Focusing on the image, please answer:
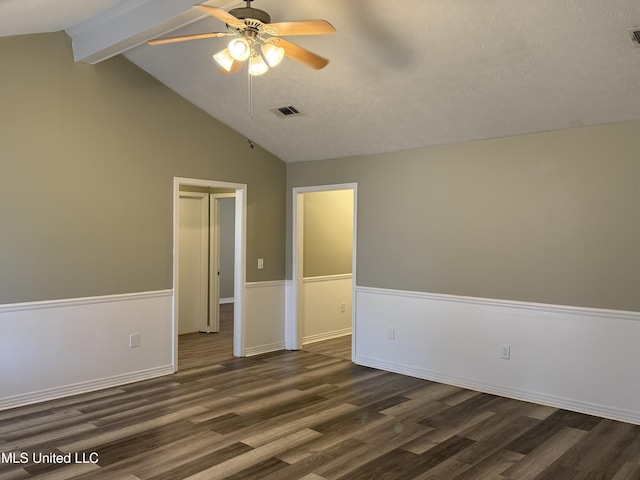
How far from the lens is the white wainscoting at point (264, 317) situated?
20.3 feet

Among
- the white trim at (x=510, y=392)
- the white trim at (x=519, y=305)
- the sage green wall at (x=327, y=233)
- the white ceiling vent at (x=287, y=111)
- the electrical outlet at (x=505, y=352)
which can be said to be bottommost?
the white trim at (x=510, y=392)

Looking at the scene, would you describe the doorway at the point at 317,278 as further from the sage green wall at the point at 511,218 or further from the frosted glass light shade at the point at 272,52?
the frosted glass light shade at the point at 272,52

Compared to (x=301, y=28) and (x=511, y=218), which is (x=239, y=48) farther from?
(x=511, y=218)

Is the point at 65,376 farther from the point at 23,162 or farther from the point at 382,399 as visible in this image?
the point at 382,399

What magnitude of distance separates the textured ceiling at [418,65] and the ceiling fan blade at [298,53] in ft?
1.95

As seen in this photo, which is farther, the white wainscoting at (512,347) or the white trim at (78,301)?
the white trim at (78,301)

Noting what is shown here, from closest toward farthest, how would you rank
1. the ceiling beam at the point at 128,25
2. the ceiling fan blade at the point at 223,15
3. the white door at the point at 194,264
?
1. the ceiling fan blade at the point at 223,15
2. the ceiling beam at the point at 128,25
3. the white door at the point at 194,264

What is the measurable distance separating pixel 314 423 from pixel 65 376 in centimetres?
231

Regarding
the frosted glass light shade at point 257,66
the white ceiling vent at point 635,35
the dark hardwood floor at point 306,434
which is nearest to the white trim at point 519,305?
the dark hardwood floor at point 306,434

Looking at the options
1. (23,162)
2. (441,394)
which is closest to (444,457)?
(441,394)

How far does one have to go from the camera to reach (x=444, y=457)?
11.1ft

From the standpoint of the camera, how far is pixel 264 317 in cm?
635

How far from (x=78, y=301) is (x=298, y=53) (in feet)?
10.1

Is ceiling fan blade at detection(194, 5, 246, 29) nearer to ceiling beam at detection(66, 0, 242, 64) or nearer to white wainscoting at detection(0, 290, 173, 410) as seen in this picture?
ceiling beam at detection(66, 0, 242, 64)
